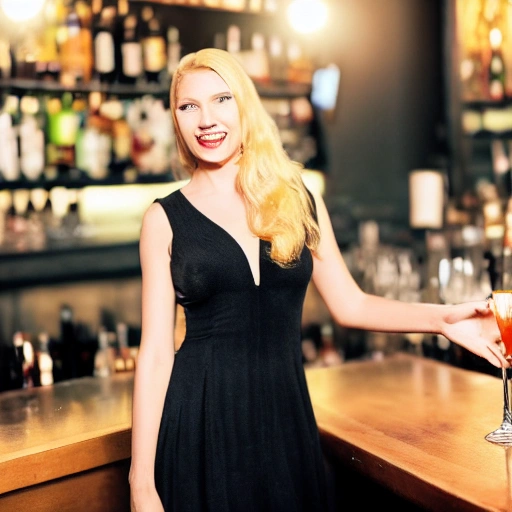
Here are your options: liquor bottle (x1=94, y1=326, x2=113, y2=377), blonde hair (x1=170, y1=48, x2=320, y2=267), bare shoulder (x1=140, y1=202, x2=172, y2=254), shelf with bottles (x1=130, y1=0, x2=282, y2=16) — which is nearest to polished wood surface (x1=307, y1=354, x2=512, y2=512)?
blonde hair (x1=170, y1=48, x2=320, y2=267)

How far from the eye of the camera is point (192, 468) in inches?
64.8

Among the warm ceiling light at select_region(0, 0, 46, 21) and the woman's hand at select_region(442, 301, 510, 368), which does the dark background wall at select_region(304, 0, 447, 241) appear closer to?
the warm ceiling light at select_region(0, 0, 46, 21)

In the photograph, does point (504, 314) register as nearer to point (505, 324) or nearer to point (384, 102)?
point (505, 324)

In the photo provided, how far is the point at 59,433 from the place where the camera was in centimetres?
190

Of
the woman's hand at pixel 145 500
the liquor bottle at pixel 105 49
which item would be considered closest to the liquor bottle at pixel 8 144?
the liquor bottle at pixel 105 49

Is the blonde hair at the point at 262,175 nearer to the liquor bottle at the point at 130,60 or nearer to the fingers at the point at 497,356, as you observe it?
the fingers at the point at 497,356

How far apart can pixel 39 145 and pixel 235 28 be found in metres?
1.40

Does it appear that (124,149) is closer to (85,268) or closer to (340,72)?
(85,268)

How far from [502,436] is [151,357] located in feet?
2.54

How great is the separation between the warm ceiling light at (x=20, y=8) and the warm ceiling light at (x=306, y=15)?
5.04ft

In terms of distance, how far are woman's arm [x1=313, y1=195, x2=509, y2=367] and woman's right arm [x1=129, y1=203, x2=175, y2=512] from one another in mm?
390

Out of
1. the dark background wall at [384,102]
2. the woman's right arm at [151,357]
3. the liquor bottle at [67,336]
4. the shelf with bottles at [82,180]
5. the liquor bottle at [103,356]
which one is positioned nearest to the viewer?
the woman's right arm at [151,357]

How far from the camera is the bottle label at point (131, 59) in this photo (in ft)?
13.1

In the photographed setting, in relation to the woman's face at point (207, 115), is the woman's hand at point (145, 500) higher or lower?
lower
